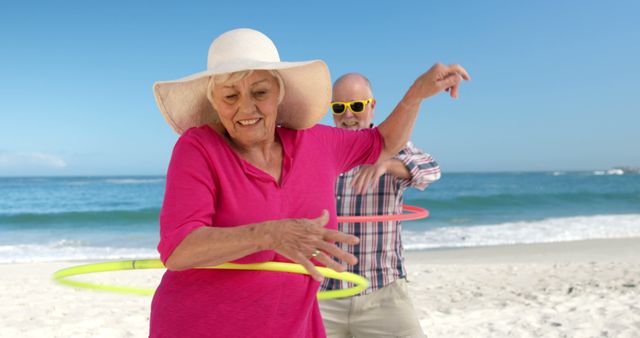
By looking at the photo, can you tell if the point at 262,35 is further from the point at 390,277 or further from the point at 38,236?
the point at 38,236

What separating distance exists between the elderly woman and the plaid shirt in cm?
112

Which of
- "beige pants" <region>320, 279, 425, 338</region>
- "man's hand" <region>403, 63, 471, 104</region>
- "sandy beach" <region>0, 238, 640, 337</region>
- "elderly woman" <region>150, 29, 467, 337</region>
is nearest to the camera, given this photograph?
"elderly woman" <region>150, 29, 467, 337</region>

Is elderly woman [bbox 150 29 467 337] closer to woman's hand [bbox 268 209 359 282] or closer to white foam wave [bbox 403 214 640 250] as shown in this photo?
woman's hand [bbox 268 209 359 282]

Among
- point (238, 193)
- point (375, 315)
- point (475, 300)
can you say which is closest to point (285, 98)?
point (238, 193)

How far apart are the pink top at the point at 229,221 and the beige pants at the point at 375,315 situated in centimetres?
124

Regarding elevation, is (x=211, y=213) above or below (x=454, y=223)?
above

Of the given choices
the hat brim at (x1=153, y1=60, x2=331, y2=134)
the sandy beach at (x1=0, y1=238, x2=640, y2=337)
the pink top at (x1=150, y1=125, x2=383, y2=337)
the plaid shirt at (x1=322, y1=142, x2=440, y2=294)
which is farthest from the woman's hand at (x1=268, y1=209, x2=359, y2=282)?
the sandy beach at (x1=0, y1=238, x2=640, y2=337)

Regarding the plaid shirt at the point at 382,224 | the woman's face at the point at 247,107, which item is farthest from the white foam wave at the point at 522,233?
the woman's face at the point at 247,107

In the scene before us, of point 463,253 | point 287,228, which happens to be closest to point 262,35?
point 287,228

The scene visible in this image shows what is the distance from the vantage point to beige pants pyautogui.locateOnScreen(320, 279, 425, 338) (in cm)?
323

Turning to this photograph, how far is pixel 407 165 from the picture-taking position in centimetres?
321

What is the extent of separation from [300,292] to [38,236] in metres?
18.2

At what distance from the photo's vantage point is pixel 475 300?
777cm

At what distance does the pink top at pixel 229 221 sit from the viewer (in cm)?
178
